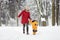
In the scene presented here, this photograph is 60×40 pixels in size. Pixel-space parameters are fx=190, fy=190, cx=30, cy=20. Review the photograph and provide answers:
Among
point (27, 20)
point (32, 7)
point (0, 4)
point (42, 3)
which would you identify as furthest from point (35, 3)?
point (27, 20)

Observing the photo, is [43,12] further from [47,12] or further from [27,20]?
[27,20]

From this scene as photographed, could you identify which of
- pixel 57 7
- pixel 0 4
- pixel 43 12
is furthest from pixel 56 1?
pixel 0 4

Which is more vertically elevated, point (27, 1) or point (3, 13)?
point (27, 1)

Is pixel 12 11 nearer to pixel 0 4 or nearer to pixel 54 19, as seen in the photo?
pixel 0 4

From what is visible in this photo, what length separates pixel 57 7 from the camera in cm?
1869

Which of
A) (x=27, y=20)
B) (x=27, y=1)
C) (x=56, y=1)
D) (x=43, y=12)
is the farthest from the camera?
(x=27, y=1)

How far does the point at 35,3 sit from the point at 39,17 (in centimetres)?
153

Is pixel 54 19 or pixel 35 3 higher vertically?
pixel 35 3

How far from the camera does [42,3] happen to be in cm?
1955

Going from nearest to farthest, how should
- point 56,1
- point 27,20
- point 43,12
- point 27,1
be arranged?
point 27,20
point 56,1
point 43,12
point 27,1

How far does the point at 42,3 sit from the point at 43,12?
0.94 metres

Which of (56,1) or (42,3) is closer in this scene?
(56,1)

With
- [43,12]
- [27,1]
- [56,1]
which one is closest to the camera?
[56,1]

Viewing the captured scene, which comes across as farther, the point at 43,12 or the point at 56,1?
the point at 43,12
